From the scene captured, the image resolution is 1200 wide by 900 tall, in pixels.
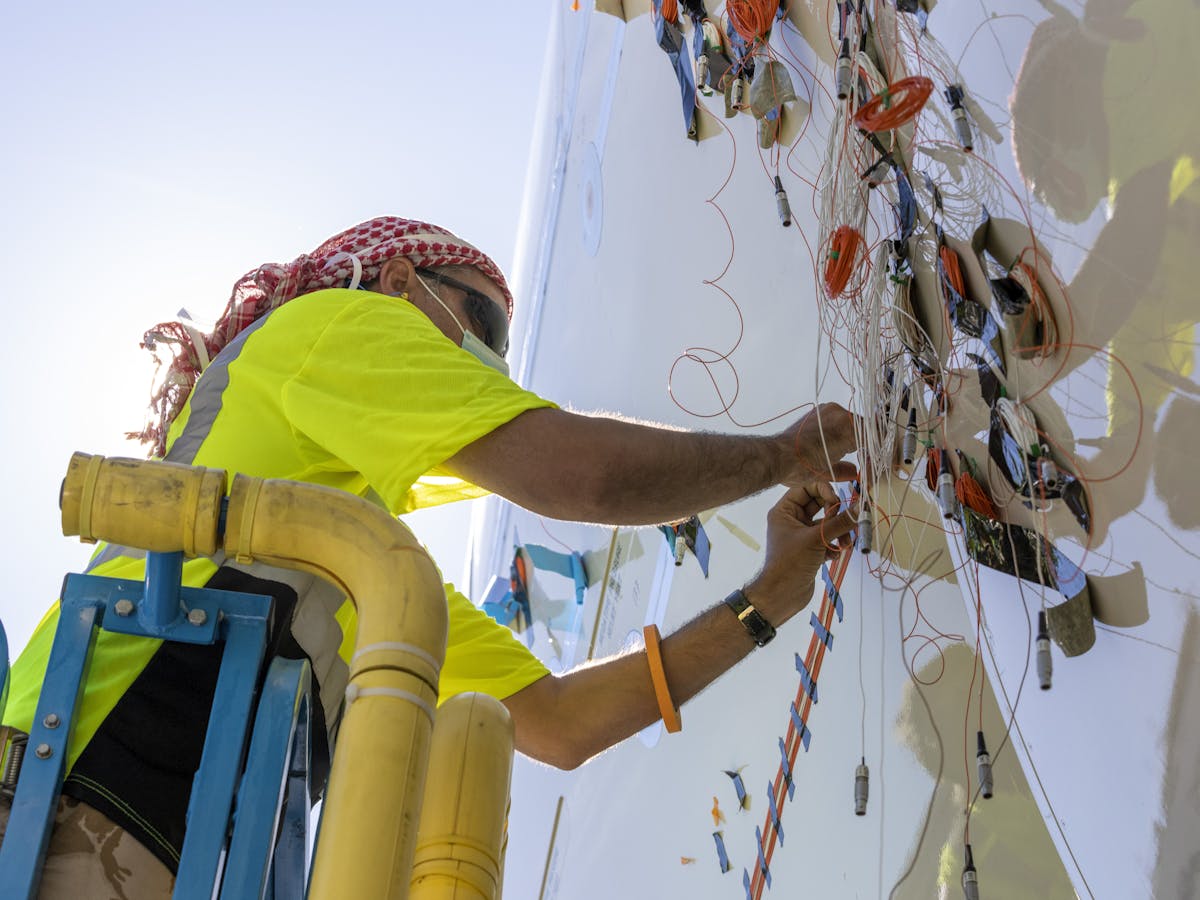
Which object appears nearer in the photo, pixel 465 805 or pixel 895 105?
pixel 465 805

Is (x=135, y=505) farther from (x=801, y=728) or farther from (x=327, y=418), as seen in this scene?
(x=801, y=728)

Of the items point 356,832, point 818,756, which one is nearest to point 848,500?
point 818,756

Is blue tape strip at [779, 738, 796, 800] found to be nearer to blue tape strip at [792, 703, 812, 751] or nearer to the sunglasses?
blue tape strip at [792, 703, 812, 751]

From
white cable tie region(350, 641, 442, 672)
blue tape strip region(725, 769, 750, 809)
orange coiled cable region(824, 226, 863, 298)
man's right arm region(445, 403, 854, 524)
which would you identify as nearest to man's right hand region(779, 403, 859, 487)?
man's right arm region(445, 403, 854, 524)

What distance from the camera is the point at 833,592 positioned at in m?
1.41

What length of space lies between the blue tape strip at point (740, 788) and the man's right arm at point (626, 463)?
47cm

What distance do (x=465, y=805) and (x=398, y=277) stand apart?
87cm

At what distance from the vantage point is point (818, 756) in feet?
4.57

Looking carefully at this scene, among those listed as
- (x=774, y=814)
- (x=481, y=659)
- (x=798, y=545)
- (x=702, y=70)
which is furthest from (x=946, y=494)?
(x=702, y=70)

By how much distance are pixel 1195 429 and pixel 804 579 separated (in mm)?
649

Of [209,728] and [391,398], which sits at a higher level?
[391,398]

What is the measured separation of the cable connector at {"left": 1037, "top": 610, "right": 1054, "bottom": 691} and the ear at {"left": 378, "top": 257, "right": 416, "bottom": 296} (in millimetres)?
842

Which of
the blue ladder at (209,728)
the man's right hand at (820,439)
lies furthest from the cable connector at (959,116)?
the blue ladder at (209,728)

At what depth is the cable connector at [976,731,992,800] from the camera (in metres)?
1.06
